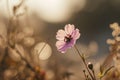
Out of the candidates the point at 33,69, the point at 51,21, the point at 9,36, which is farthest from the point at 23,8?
the point at 51,21

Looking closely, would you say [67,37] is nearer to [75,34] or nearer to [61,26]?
[75,34]

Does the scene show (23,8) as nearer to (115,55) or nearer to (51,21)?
(115,55)

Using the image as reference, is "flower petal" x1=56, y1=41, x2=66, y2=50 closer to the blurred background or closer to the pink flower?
the pink flower

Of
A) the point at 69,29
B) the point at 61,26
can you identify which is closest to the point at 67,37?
the point at 69,29

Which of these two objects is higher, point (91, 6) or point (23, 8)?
point (23, 8)

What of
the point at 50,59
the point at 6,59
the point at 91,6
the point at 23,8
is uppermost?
the point at 23,8

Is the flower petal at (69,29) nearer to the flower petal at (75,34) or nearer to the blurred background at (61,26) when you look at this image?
the flower petal at (75,34)

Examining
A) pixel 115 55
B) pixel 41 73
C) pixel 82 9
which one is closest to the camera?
pixel 115 55

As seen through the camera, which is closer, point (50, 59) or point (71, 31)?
point (71, 31)
